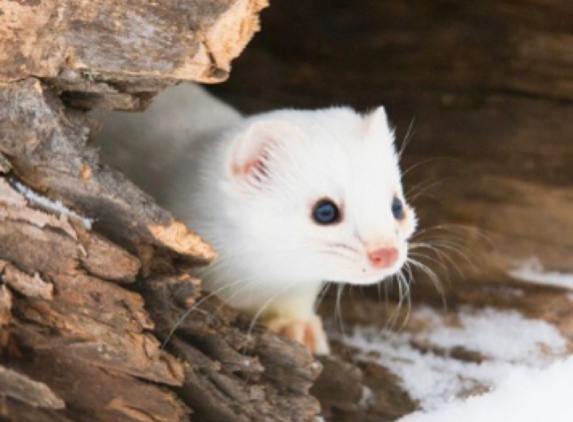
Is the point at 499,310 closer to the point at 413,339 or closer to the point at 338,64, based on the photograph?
the point at 413,339

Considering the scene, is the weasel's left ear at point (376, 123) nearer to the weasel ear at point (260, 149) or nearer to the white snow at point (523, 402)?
the weasel ear at point (260, 149)

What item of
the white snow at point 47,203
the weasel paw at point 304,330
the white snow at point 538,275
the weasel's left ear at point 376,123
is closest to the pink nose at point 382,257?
the weasel's left ear at point 376,123

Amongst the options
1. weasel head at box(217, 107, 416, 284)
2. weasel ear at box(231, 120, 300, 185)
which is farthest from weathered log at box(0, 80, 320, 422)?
weasel ear at box(231, 120, 300, 185)

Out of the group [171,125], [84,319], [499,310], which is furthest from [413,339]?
[84,319]

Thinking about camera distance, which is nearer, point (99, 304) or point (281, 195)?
point (99, 304)

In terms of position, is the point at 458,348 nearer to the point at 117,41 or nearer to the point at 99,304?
the point at 99,304

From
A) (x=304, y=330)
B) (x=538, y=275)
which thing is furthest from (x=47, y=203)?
(x=538, y=275)
